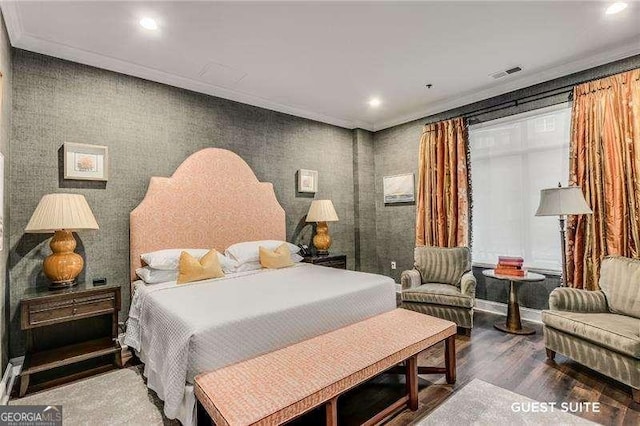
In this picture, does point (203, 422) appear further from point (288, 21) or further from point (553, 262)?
point (553, 262)

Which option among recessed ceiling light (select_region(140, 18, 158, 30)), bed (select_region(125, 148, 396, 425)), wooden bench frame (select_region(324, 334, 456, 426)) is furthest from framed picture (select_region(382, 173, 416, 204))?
recessed ceiling light (select_region(140, 18, 158, 30))

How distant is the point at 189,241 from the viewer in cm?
345

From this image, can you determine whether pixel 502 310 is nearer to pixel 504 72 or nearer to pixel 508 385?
pixel 508 385

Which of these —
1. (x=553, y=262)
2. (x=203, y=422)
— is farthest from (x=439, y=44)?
(x=203, y=422)

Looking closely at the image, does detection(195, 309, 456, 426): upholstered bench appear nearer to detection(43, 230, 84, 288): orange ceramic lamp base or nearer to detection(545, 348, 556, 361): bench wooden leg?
detection(545, 348, 556, 361): bench wooden leg

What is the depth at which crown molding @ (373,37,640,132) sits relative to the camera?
303cm

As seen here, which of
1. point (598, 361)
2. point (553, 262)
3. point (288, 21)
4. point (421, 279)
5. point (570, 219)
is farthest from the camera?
point (421, 279)

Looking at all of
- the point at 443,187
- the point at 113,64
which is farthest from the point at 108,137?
the point at 443,187

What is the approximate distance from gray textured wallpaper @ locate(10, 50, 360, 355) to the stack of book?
9.96 feet

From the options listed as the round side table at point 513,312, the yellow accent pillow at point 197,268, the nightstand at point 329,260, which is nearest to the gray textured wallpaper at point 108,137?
the yellow accent pillow at point 197,268

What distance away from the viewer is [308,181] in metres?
4.70

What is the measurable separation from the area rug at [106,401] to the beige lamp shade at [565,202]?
3.59 m

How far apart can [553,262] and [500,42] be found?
2505 mm

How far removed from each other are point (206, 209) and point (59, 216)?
1.37 metres
